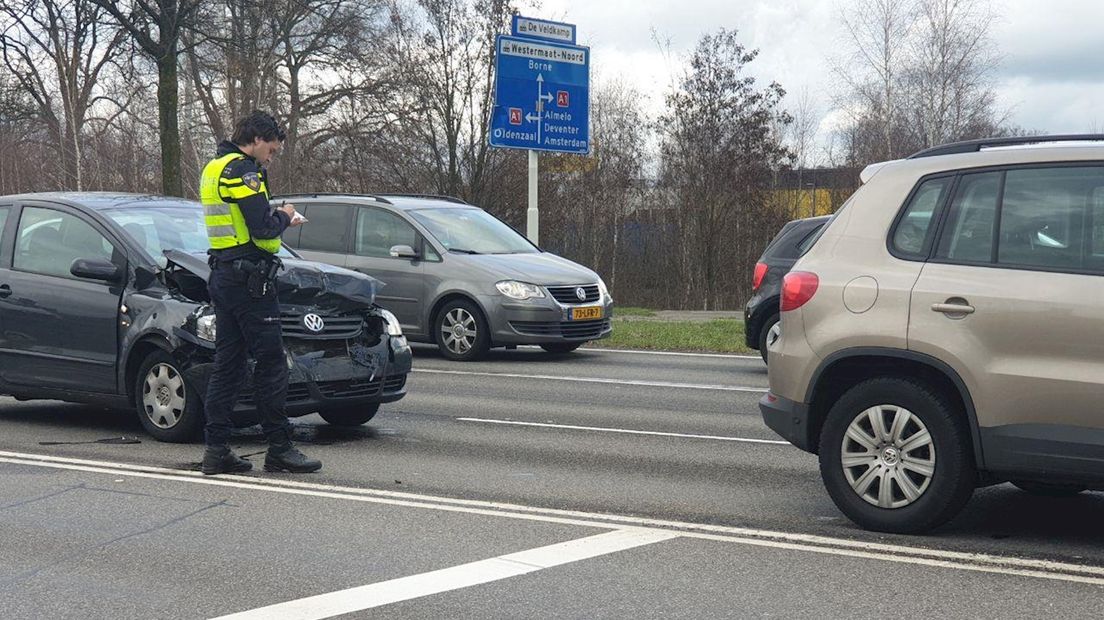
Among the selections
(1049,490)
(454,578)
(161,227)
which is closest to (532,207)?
(161,227)

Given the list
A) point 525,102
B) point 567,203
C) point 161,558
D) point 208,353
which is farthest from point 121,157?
point 161,558

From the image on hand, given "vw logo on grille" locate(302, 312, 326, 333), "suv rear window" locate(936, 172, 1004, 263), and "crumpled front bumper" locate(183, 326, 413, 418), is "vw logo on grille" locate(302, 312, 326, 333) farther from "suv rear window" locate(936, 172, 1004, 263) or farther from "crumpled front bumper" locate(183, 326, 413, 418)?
"suv rear window" locate(936, 172, 1004, 263)

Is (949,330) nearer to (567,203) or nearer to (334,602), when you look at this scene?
(334,602)

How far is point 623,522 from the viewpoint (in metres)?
6.51

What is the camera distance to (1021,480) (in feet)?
19.6

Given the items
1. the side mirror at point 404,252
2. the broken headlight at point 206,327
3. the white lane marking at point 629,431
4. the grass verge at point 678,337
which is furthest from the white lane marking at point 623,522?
the grass verge at point 678,337

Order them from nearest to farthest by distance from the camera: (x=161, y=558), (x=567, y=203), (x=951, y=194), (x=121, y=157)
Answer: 1. (x=161, y=558)
2. (x=951, y=194)
3. (x=567, y=203)
4. (x=121, y=157)

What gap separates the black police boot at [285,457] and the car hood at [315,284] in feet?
3.97

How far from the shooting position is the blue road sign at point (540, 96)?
2078 centimetres

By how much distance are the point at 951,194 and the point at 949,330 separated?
2.19 feet

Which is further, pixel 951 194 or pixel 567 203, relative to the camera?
pixel 567 203

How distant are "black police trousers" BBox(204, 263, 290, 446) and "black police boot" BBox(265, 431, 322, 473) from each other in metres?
0.01

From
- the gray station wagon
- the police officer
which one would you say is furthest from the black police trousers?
the gray station wagon

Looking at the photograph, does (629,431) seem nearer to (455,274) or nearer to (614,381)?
(614,381)
